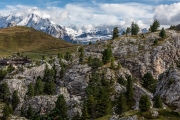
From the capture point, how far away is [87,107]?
362 ft

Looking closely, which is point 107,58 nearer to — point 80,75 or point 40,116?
point 80,75

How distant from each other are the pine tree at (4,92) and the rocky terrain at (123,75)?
4188mm

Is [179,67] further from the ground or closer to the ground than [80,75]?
further from the ground

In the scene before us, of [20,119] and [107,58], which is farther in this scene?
[107,58]

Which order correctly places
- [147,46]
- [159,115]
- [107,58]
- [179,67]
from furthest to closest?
[147,46], [107,58], [179,67], [159,115]

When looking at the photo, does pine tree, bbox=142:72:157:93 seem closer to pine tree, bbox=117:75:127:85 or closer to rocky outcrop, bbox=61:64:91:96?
pine tree, bbox=117:75:127:85

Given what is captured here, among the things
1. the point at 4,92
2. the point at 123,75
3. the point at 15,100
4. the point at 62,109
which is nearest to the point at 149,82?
the point at 123,75

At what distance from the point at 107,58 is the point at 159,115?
10640 cm

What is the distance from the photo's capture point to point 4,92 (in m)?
155

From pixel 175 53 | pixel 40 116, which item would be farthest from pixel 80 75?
pixel 175 53

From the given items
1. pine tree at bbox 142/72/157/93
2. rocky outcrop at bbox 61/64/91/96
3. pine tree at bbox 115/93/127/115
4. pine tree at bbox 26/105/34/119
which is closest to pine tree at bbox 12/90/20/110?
pine tree at bbox 26/105/34/119

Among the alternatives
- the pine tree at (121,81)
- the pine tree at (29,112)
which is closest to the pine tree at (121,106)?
the pine tree at (121,81)

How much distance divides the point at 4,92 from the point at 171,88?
4161 inches

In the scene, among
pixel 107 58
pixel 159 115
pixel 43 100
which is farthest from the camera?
pixel 107 58
